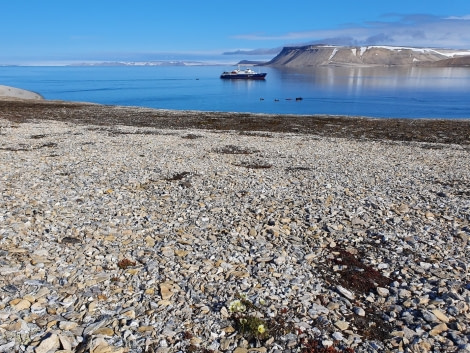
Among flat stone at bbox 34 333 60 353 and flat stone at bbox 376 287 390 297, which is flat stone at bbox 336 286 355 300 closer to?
flat stone at bbox 376 287 390 297

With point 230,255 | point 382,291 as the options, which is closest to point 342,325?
point 382,291

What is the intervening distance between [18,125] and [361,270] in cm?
3208

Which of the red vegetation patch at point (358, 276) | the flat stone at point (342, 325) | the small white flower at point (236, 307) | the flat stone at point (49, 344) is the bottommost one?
the red vegetation patch at point (358, 276)

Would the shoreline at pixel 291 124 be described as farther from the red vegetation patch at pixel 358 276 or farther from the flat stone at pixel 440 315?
the flat stone at pixel 440 315

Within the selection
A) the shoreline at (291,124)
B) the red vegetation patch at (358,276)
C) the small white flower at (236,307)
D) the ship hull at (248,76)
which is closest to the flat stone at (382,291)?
the red vegetation patch at (358,276)

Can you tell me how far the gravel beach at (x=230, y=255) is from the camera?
6414 millimetres

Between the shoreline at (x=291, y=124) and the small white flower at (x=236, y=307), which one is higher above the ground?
the small white flower at (x=236, y=307)

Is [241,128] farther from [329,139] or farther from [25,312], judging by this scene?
[25,312]

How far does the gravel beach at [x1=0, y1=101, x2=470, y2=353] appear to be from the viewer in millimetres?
6414

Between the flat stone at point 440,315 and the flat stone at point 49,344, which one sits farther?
→ the flat stone at point 440,315

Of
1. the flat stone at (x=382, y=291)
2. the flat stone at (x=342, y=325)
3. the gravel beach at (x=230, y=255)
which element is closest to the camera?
the gravel beach at (x=230, y=255)

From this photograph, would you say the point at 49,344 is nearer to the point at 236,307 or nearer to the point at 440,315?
the point at 236,307

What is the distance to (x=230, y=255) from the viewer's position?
359 inches

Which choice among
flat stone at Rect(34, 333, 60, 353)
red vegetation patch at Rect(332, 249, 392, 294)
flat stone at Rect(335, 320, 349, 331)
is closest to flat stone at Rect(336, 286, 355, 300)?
red vegetation patch at Rect(332, 249, 392, 294)
